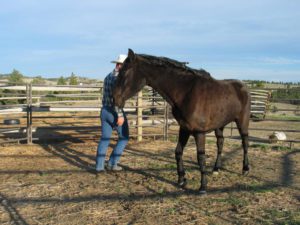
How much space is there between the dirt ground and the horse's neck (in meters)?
1.31

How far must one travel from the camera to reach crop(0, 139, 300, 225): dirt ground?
13.1 ft

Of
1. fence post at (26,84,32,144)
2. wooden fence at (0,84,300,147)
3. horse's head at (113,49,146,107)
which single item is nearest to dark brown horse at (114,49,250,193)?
horse's head at (113,49,146,107)

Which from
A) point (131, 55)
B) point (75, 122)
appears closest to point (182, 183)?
point (131, 55)

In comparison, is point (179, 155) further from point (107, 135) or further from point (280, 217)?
point (280, 217)

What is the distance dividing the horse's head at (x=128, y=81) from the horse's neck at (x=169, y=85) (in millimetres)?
181

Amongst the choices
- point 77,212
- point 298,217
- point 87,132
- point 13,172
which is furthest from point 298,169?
point 87,132

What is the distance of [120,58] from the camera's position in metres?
5.65

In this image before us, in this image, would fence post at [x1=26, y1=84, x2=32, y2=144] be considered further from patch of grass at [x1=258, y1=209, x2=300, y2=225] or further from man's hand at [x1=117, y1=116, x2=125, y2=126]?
patch of grass at [x1=258, y1=209, x2=300, y2=225]

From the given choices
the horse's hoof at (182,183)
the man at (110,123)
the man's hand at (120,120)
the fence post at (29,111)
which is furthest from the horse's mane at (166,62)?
the fence post at (29,111)

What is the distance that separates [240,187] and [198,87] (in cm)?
160

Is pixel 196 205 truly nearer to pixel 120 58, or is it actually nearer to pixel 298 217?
pixel 298 217

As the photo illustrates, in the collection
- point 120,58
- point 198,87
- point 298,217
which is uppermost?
point 120,58

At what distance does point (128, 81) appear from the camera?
4.83m

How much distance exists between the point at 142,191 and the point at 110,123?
144cm
